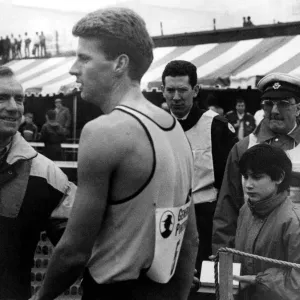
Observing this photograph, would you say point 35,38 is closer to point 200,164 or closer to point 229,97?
point 229,97

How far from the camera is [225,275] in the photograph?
3092mm

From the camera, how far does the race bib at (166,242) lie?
6.50ft

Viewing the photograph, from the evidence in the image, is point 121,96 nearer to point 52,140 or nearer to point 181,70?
point 181,70

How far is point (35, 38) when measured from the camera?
19.9 m

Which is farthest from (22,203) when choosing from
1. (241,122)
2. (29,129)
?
(29,129)

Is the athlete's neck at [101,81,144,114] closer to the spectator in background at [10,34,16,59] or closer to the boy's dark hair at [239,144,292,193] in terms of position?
the boy's dark hair at [239,144,292,193]

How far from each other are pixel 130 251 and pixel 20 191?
971 mm

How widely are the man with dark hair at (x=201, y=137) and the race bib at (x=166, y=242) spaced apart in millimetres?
2341

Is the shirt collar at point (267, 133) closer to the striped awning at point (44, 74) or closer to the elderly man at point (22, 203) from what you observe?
the elderly man at point (22, 203)

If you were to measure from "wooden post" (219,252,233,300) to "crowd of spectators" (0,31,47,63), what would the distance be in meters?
16.2

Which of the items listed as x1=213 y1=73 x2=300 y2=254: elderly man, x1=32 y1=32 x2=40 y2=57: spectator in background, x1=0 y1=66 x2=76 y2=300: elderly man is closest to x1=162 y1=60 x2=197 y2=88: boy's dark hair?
x1=213 y1=73 x2=300 y2=254: elderly man

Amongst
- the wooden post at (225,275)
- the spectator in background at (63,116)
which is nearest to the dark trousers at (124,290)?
the wooden post at (225,275)

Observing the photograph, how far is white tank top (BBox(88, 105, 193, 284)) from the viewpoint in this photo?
6.36 feet

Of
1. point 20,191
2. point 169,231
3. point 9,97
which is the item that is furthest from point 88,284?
point 9,97
